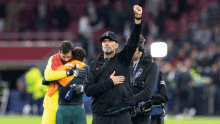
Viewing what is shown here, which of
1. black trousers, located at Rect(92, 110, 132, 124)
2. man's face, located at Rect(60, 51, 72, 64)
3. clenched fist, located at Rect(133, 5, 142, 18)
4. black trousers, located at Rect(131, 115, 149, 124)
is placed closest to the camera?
clenched fist, located at Rect(133, 5, 142, 18)

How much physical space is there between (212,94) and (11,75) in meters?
10.4

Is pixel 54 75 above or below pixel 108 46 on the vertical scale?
below

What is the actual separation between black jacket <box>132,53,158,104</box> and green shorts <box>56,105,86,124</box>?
1.15 meters

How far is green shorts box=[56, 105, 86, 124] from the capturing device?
7961mm

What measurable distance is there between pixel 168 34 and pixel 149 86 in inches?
640

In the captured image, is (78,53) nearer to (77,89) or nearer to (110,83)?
(77,89)

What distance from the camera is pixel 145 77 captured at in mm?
7461

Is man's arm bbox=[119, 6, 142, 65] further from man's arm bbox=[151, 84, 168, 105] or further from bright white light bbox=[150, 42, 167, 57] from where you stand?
bright white light bbox=[150, 42, 167, 57]

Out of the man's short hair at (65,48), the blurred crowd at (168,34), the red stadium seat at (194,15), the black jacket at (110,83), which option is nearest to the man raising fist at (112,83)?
the black jacket at (110,83)

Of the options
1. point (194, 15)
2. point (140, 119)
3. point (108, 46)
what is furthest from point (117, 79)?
point (194, 15)

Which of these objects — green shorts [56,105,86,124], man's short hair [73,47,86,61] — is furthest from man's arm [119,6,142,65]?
man's short hair [73,47,86,61]

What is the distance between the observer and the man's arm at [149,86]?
7.21m

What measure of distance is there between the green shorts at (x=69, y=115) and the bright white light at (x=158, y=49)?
1455 cm

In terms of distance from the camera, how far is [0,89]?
76.8 ft
